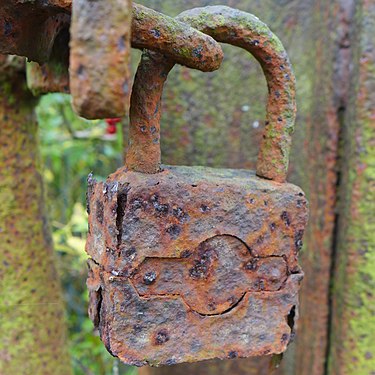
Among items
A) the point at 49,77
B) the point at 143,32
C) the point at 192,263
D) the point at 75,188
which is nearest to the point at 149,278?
the point at 192,263

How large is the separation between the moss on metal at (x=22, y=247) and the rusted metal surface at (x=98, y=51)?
437 mm

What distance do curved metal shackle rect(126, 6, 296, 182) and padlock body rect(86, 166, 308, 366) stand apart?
25mm

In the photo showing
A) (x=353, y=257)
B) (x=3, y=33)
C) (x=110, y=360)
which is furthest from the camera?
(x=110, y=360)

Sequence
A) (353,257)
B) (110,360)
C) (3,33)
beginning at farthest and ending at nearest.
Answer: (110,360), (353,257), (3,33)

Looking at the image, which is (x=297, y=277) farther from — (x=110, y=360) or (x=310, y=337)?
(x=110, y=360)

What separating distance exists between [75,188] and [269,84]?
5.19ft

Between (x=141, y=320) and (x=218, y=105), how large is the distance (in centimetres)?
40

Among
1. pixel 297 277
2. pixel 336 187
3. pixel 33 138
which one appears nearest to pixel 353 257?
pixel 336 187

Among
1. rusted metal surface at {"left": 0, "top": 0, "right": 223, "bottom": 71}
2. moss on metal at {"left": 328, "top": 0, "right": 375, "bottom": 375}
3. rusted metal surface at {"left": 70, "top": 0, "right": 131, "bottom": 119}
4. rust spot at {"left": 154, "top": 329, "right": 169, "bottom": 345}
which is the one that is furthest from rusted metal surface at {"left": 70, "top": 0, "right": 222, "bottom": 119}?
moss on metal at {"left": 328, "top": 0, "right": 375, "bottom": 375}

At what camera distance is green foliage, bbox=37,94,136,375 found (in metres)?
1.51

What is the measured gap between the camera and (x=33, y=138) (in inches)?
29.3

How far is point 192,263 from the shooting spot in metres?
0.47

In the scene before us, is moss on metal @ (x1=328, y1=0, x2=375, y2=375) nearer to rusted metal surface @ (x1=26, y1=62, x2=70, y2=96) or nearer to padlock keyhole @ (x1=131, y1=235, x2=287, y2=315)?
padlock keyhole @ (x1=131, y1=235, x2=287, y2=315)

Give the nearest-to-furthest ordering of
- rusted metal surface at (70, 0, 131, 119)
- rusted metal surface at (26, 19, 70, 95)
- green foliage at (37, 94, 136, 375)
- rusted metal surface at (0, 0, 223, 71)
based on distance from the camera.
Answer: rusted metal surface at (70, 0, 131, 119) < rusted metal surface at (0, 0, 223, 71) < rusted metal surface at (26, 19, 70, 95) < green foliage at (37, 94, 136, 375)
